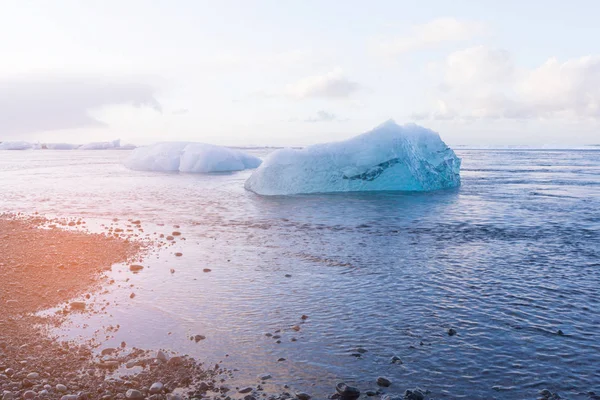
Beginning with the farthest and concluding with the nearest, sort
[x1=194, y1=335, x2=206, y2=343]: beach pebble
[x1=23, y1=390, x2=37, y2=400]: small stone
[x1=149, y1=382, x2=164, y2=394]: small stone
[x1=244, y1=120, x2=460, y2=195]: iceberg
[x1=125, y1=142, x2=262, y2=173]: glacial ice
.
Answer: [x1=125, y1=142, x2=262, y2=173]: glacial ice → [x1=244, y1=120, x2=460, y2=195]: iceberg → [x1=194, y1=335, x2=206, y2=343]: beach pebble → [x1=149, y1=382, x2=164, y2=394]: small stone → [x1=23, y1=390, x2=37, y2=400]: small stone

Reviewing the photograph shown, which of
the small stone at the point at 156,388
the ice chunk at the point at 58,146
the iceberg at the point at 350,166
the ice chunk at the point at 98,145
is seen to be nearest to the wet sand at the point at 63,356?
the small stone at the point at 156,388

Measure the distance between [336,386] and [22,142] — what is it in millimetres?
170357

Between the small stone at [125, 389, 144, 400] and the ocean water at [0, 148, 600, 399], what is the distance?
135 cm

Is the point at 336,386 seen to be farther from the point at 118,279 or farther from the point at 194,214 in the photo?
the point at 194,214

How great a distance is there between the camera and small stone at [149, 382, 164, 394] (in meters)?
6.23

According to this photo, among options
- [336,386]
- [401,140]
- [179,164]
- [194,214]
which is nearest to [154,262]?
[336,386]

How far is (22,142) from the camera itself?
15062cm

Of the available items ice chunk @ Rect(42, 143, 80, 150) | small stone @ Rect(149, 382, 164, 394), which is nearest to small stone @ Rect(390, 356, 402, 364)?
small stone @ Rect(149, 382, 164, 394)

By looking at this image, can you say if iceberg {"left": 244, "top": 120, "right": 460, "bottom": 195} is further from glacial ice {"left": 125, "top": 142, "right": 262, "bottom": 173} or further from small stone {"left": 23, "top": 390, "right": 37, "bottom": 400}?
small stone {"left": 23, "top": 390, "right": 37, "bottom": 400}

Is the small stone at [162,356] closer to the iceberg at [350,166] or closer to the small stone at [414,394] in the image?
the small stone at [414,394]

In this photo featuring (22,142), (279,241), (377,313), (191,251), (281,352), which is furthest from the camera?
(22,142)

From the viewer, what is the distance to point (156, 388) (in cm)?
627

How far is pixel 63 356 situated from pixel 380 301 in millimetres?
5982

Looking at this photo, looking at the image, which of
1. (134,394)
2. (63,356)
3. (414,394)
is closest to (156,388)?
(134,394)
